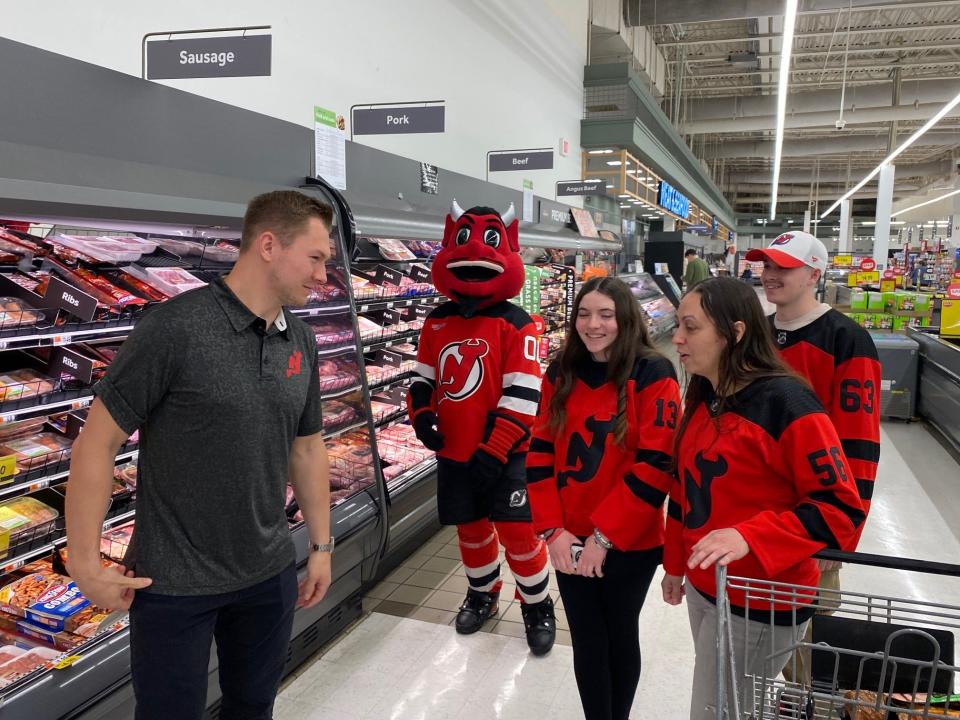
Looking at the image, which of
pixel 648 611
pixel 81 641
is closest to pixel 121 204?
pixel 81 641

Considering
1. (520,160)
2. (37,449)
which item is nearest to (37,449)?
(37,449)

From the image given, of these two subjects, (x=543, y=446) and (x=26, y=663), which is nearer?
(x=26, y=663)

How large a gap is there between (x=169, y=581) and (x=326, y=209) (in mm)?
976

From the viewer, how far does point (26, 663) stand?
204 cm

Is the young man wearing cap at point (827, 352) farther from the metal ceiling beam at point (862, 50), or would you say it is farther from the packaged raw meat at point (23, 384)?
the metal ceiling beam at point (862, 50)

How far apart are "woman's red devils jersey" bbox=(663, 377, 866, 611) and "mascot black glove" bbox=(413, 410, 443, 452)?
146 cm

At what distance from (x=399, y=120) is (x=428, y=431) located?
2333 millimetres

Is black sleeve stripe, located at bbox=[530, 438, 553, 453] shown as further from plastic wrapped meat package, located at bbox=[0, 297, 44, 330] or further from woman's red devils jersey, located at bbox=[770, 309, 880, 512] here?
plastic wrapped meat package, located at bbox=[0, 297, 44, 330]

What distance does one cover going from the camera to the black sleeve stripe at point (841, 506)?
62.6 inches

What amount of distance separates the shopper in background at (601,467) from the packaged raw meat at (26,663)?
1.47 m

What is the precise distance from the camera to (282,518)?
1.88 m

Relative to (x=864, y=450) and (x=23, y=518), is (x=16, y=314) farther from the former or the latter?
(x=864, y=450)

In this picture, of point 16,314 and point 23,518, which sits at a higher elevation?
point 16,314

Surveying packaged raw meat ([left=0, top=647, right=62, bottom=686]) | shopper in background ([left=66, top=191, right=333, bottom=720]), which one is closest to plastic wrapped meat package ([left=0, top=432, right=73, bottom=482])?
packaged raw meat ([left=0, top=647, right=62, bottom=686])
